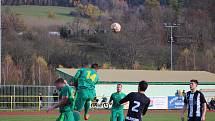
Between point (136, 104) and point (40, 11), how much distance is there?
401ft

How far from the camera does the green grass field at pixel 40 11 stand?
126m

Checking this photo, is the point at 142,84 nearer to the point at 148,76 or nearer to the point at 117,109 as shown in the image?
the point at 117,109

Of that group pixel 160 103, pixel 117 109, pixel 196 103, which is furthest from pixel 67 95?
pixel 160 103

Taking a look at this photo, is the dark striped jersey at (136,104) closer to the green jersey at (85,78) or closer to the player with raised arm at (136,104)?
the player with raised arm at (136,104)

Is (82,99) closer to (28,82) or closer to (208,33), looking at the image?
(28,82)

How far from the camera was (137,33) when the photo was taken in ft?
387

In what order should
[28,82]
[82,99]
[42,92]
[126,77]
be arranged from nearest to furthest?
[82,99]
[42,92]
[126,77]
[28,82]

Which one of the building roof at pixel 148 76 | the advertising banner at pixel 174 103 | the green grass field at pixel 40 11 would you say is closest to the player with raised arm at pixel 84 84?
the advertising banner at pixel 174 103

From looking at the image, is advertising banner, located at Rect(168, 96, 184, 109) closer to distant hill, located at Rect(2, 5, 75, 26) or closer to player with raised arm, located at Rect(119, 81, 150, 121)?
player with raised arm, located at Rect(119, 81, 150, 121)

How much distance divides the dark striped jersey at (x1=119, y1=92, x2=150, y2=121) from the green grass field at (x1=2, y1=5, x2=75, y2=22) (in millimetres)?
112232

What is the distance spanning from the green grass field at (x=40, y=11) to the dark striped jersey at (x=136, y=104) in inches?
4419

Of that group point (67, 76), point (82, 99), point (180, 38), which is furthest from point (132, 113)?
point (180, 38)

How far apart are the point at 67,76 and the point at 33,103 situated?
283 inches

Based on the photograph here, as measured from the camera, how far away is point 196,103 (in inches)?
650
